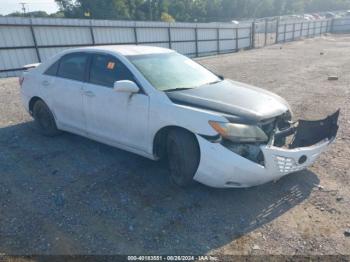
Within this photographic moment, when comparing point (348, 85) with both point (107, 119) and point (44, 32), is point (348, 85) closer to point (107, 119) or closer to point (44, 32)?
point (107, 119)

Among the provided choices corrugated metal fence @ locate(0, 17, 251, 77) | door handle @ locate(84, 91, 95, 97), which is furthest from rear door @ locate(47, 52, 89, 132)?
corrugated metal fence @ locate(0, 17, 251, 77)

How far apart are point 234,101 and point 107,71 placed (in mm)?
1850

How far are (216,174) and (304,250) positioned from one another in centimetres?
106

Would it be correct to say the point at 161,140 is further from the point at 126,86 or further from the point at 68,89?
the point at 68,89

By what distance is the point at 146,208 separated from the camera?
3.10 metres

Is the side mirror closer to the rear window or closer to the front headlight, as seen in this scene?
the front headlight

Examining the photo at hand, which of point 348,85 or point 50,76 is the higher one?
point 50,76

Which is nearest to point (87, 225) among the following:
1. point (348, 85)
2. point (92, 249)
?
point (92, 249)

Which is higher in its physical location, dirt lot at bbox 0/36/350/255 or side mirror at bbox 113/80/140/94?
side mirror at bbox 113/80/140/94

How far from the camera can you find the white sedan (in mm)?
2994

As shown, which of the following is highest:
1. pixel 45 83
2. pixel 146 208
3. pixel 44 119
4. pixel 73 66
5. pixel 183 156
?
pixel 73 66

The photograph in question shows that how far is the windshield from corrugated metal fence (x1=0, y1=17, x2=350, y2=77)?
38.7 ft

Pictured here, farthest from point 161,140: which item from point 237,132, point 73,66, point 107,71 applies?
point 73,66

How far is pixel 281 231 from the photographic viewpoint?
2715 mm
